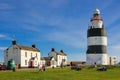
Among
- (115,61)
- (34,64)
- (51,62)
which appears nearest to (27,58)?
(34,64)

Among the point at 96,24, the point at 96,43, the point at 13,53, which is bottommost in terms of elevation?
the point at 13,53

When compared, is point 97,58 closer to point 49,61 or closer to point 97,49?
point 97,49

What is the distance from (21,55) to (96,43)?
2277cm

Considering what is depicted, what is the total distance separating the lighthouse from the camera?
7300cm

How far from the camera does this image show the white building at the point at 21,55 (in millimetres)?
81938

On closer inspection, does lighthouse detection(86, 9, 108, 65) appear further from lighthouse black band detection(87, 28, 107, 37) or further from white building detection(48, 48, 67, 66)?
white building detection(48, 48, 67, 66)

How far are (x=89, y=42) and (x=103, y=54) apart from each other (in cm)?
478

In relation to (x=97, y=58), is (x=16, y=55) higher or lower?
higher

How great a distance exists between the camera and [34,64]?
89.2 meters

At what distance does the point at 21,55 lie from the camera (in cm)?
8188

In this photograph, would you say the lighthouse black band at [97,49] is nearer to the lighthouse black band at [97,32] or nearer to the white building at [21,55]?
the lighthouse black band at [97,32]

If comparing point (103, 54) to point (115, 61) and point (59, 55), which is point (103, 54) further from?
point (59, 55)

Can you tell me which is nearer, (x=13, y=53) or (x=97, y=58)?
(x=97, y=58)

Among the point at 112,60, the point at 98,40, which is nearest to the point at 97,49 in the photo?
the point at 98,40
